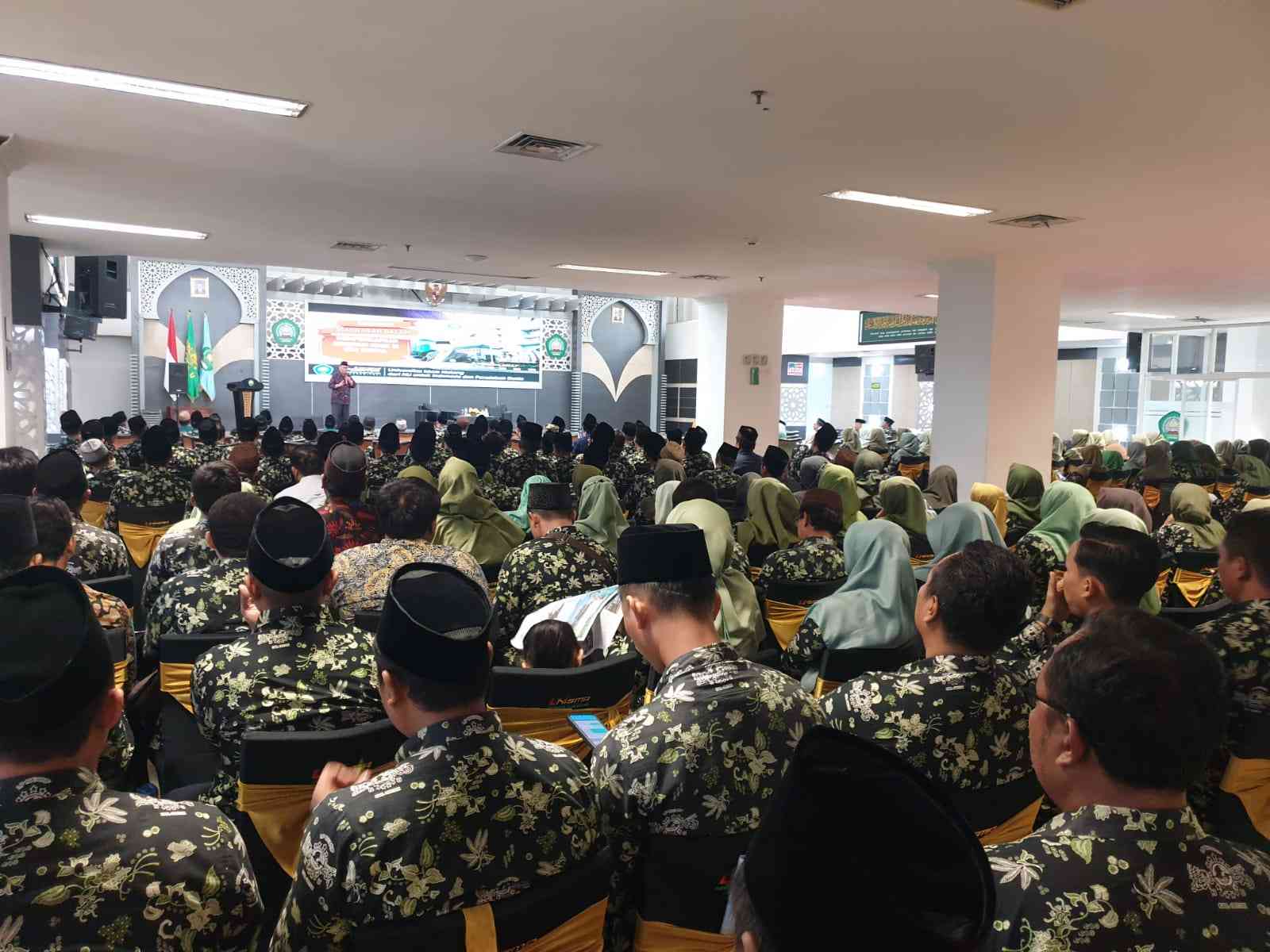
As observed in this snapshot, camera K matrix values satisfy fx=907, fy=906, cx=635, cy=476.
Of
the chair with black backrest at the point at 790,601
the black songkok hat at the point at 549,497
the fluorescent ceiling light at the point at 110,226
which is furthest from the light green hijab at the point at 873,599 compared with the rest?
the fluorescent ceiling light at the point at 110,226

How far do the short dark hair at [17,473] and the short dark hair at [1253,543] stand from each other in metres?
4.94

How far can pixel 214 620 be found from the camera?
2.91m

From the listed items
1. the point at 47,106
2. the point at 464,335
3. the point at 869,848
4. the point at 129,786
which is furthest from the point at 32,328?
the point at 464,335

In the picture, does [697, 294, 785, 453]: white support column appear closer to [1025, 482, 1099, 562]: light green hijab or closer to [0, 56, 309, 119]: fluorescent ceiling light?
[1025, 482, 1099, 562]: light green hijab

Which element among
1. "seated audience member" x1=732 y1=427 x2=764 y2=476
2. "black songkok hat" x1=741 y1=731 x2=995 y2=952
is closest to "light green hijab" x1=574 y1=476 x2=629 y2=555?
"black songkok hat" x1=741 y1=731 x2=995 y2=952

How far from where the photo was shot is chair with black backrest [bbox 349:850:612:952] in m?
1.28

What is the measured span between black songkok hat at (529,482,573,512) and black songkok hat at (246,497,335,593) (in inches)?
63.7

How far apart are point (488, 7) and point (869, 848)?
3.21 metres

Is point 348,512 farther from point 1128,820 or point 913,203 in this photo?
point 913,203

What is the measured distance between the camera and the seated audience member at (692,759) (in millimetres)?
1672

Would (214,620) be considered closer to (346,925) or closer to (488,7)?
(346,925)

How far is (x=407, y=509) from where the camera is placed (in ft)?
11.6

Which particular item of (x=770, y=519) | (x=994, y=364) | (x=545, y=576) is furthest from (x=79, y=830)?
(x=994, y=364)

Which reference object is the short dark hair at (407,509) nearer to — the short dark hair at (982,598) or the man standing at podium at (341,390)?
the short dark hair at (982,598)
